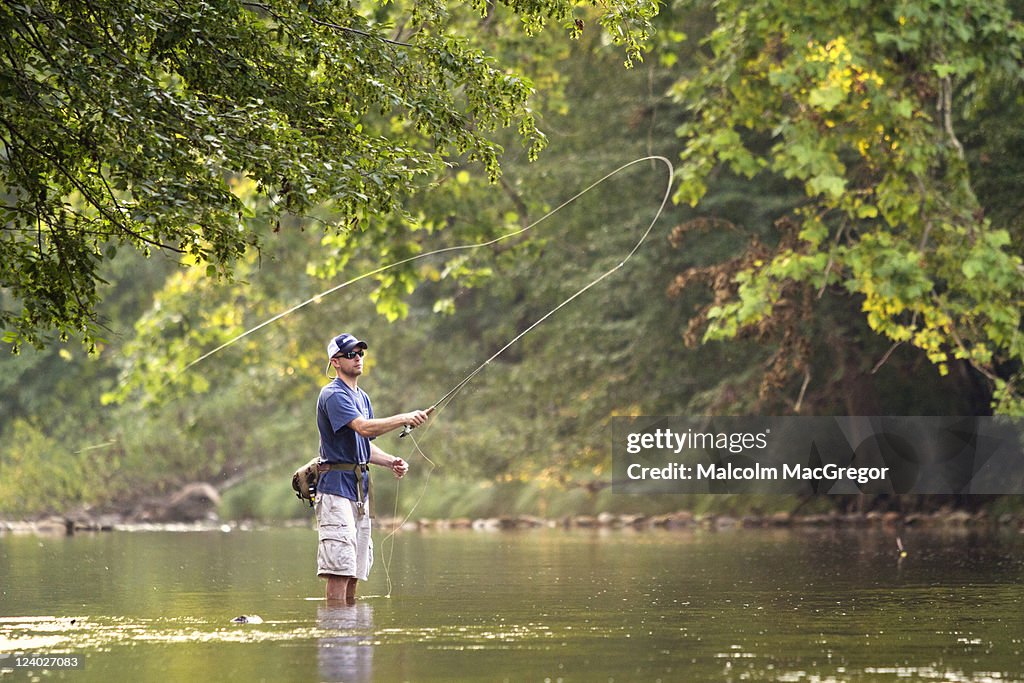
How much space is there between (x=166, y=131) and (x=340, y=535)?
9.38 ft

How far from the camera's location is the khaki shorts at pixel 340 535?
11.5 m

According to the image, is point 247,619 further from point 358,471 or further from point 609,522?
point 609,522

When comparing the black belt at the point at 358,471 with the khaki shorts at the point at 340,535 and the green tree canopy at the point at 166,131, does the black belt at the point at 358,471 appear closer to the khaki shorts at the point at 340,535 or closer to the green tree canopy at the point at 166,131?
the khaki shorts at the point at 340,535

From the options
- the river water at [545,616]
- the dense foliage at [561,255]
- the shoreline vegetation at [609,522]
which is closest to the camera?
the river water at [545,616]

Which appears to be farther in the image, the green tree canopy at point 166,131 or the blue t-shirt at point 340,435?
the blue t-shirt at point 340,435

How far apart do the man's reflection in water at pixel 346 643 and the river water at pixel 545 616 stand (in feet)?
0.06

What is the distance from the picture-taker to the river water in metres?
8.18

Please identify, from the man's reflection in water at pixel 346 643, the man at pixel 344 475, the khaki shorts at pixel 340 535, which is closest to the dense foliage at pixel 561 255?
the man at pixel 344 475

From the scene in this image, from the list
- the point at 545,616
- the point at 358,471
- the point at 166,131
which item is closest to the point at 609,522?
the point at 358,471

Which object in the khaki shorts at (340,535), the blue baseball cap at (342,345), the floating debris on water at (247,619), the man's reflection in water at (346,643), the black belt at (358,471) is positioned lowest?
the man's reflection in water at (346,643)

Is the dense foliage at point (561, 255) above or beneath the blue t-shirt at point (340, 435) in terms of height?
above

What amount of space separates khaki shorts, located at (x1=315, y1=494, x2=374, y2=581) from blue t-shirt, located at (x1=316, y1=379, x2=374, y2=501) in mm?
77

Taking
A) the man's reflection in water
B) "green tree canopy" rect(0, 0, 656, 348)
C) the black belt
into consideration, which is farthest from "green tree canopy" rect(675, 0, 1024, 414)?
the man's reflection in water

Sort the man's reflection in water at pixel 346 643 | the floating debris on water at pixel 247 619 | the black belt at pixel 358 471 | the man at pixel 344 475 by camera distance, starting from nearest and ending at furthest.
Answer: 1. the man's reflection in water at pixel 346 643
2. the floating debris on water at pixel 247 619
3. the man at pixel 344 475
4. the black belt at pixel 358 471
